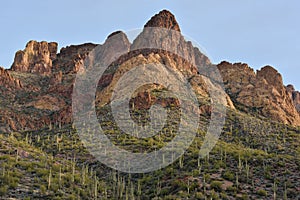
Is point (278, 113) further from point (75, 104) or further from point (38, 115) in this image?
point (38, 115)

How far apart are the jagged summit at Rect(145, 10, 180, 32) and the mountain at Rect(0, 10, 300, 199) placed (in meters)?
0.26

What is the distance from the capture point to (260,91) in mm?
77688

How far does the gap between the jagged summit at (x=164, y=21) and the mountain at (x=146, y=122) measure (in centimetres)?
26

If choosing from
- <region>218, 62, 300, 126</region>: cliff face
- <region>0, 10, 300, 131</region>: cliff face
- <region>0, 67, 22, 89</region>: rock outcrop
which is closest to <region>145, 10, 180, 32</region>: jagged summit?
<region>0, 10, 300, 131</region>: cliff face

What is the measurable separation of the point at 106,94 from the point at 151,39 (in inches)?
1305

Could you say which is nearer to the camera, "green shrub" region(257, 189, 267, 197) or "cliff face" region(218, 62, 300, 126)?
"green shrub" region(257, 189, 267, 197)

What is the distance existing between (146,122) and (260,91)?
38.7 meters

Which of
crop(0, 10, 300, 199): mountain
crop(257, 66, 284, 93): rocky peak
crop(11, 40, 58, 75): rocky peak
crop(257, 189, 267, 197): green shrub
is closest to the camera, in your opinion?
crop(257, 189, 267, 197): green shrub

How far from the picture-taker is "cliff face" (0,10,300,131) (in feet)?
193

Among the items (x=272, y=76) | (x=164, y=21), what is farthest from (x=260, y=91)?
(x=164, y=21)

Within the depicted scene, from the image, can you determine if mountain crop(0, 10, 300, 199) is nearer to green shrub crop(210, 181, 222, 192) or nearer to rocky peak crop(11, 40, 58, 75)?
green shrub crop(210, 181, 222, 192)

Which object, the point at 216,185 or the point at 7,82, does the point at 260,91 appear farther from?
the point at 216,185

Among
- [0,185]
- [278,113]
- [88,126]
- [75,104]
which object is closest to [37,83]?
[75,104]

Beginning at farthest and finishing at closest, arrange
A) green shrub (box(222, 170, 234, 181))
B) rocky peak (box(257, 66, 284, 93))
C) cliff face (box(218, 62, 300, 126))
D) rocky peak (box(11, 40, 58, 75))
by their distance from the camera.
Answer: rocky peak (box(11, 40, 58, 75)) < rocky peak (box(257, 66, 284, 93)) < cliff face (box(218, 62, 300, 126)) < green shrub (box(222, 170, 234, 181))
